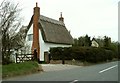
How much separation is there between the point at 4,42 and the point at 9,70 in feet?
9.36

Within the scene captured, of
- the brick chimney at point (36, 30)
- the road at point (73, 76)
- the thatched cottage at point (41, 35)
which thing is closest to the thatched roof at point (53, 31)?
the thatched cottage at point (41, 35)

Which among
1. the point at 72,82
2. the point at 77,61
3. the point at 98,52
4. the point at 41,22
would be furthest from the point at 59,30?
the point at 72,82

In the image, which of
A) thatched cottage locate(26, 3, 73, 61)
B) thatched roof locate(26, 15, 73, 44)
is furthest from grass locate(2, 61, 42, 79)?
thatched roof locate(26, 15, 73, 44)

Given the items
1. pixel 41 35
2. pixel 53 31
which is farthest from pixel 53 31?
pixel 41 35

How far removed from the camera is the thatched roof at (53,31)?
48.6 meters

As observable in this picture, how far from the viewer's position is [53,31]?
170ft

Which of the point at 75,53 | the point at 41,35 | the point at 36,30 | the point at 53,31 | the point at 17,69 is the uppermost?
the point at 36,30

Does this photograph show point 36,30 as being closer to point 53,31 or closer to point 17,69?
point 53,31

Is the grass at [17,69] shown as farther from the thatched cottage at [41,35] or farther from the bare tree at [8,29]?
the thatched cottage at [41,35]

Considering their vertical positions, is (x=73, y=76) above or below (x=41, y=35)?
below

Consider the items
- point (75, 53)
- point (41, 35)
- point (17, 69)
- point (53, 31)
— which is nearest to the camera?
point (17, 69)

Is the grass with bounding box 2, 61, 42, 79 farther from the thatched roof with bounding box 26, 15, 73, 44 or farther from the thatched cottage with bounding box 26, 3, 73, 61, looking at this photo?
the thatched roof with bounding box 26, 15, 73, 44

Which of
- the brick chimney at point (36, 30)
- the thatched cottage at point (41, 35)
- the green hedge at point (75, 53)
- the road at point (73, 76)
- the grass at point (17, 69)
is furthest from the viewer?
the brick chimney at point (36, 30)

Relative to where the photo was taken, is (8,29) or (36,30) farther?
(36,30)
